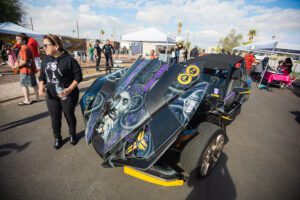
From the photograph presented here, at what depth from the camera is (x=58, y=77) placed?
237cm

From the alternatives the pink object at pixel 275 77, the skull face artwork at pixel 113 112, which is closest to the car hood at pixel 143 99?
the skull face artwork at pixel 113 112

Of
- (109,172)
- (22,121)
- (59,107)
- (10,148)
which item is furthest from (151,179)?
(22,121)

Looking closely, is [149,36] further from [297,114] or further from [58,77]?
[58,77]

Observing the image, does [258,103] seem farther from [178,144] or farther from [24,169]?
[24,169]

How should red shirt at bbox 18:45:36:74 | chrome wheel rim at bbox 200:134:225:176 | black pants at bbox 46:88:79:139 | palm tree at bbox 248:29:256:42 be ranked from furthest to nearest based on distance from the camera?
palm tree at bbox 248:29:256:42
red shirt at bbox 18:45:36:74
black pants at bbox 46:88:79:139
chrome wheel rim at bbox 200:134:225:176

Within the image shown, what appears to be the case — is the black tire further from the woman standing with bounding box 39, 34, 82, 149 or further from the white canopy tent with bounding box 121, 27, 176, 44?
the white canopy tent with bounding box 121, 27, 176, 44

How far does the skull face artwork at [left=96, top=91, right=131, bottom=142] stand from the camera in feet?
6.51

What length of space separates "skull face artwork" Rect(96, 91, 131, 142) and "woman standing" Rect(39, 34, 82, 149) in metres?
0.79

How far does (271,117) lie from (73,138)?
5.72m

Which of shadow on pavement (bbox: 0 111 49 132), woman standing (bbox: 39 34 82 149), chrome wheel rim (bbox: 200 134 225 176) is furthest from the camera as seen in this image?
shadow on pavement (bbox: 0 111 49 132)

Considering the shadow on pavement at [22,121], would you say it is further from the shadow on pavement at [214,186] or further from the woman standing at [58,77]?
the shadow on pavement at [214,186]

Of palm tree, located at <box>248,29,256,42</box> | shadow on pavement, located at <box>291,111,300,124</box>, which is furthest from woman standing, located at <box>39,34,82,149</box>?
palm tree, located at <box>248,29,256,42</box>

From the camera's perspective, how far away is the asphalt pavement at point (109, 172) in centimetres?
203

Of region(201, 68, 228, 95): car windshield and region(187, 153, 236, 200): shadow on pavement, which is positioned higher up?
region(201, 68, 228, 95): car windshield
